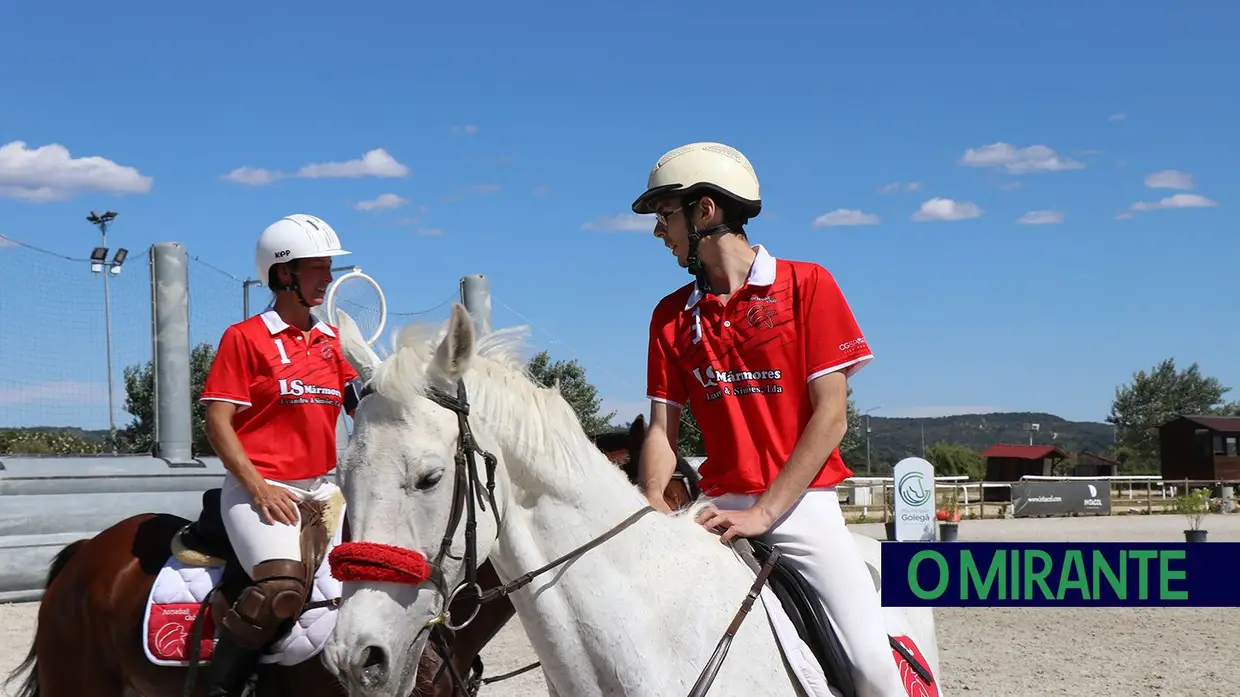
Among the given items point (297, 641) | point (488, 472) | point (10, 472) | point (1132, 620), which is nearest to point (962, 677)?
point (1132, 620)

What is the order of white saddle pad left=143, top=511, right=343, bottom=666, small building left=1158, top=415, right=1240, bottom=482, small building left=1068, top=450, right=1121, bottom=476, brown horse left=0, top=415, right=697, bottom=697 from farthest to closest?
small building left=1068, top=450, right=1121, bottom=476, small building left=1158, top=415, right=1240, bottom=482, brown horse left=0, top=415, right=697, bottom=697, white saddle pad left=143, top=511, right=343, bottom=666

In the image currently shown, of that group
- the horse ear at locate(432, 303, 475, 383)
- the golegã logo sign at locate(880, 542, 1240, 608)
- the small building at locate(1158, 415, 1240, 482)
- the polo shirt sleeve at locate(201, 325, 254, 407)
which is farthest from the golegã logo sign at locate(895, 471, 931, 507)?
the small building at locate(1158, 415, 1240, 482)

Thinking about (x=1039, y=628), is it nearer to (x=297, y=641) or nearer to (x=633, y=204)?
(x=297, y=641)

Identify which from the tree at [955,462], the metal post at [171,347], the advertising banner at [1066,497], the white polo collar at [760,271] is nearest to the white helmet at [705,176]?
the white polo collar at [760,271]

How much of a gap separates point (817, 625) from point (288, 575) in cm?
260

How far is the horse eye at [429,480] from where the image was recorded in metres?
2.67

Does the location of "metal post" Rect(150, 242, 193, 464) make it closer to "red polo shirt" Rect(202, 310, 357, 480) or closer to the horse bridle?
"red polo shirt" Rect(202, 310, 357, 480)

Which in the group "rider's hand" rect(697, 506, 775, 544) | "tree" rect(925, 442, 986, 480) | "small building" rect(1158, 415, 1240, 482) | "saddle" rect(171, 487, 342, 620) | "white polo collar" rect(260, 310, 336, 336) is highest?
"white polo collar" rect(260, 310, 336, 336)

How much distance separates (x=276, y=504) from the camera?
15.1 ft

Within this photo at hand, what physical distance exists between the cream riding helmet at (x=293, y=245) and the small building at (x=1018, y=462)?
53.8 m

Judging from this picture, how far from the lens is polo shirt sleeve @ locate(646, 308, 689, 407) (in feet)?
11.1

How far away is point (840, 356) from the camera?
308 cm

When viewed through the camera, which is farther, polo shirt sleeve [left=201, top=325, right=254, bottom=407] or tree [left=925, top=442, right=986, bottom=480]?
tree [left=925, top=442, right=986, bottom=480]

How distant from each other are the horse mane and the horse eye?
218mm
